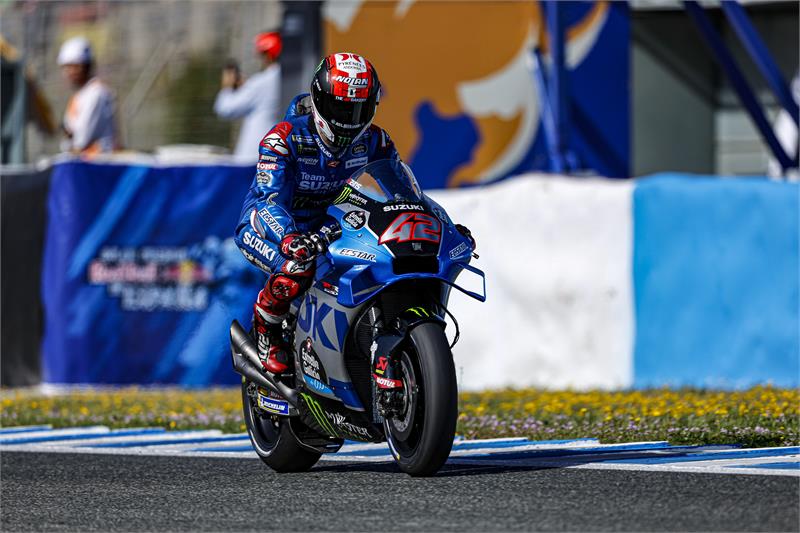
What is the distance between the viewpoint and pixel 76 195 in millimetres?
13391

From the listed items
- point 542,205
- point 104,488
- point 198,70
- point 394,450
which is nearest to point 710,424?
point 394,450

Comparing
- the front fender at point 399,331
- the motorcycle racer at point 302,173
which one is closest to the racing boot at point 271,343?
the motorcycle racer at point 302,173

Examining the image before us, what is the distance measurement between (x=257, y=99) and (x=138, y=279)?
234cm

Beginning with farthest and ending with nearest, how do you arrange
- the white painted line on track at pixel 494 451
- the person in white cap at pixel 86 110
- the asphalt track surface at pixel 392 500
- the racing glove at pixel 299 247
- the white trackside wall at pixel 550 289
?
the person in white cap at pixel 86 110 → the white trackside wall at pixel 550 289 → the white painted line on track at pixel 494 451 → the racing glove at pixel 299 247 → the asphalt track surface at pixel 392 500

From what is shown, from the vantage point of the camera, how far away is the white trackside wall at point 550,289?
39.0 ft

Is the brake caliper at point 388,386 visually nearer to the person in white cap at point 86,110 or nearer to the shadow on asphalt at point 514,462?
the shadow on asphalt at point 514,462

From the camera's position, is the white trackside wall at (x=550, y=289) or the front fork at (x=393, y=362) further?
the white trackside wall at (x=550, y=289)

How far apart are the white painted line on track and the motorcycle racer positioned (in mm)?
943

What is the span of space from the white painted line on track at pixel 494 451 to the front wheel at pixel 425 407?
75cm

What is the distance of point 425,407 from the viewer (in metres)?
6.57

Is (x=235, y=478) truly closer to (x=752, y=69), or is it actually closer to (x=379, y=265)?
(x=379, y=265)

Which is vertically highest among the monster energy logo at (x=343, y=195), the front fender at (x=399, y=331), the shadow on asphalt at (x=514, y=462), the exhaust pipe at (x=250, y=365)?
the monster energy logo at (x=343, y=195)

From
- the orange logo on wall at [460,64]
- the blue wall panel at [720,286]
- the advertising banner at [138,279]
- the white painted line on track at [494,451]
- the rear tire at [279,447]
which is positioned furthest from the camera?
the orange logo on wall at [460,64]

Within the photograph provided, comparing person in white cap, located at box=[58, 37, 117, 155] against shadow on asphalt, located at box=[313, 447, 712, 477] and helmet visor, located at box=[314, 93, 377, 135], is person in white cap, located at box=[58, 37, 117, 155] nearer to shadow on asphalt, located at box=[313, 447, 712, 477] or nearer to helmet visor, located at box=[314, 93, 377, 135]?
shadow on asphalt, located at box=[313, 447, 712, 477]
